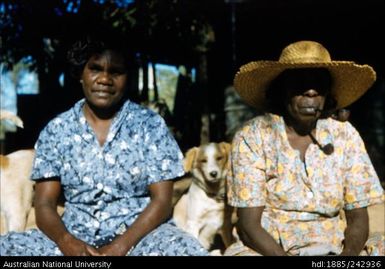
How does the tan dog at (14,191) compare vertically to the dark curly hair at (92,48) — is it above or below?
below

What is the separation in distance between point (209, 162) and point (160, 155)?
1409 mm

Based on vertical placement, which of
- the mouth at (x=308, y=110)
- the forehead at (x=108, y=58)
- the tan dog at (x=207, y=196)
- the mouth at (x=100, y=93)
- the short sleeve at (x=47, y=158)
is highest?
the forehead at (x=108, y=58)

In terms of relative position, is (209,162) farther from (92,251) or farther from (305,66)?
(92,251)

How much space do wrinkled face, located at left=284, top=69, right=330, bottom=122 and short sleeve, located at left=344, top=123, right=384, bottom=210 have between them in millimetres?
298

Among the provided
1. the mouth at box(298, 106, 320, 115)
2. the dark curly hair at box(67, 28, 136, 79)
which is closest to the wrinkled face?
the mouth at box(298, 106, 320, 115)

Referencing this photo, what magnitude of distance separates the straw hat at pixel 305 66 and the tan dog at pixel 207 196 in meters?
0.94

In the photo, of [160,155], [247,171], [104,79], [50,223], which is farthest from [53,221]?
[247,171]

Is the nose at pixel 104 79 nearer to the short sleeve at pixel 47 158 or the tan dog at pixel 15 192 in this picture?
the short sleeve at pixel 47 158

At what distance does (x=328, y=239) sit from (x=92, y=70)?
5.09ft

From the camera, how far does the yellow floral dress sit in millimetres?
3027

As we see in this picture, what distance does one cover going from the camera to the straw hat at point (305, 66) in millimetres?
3018

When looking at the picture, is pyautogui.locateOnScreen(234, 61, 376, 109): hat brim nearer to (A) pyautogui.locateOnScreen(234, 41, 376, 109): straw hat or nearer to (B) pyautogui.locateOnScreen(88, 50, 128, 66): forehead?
(A) pyautogui.locateOnScreen(234, 41, 376, 109): straw hat

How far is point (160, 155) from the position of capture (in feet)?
9.81

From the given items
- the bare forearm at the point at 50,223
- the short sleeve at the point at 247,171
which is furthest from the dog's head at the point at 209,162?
the bare forearm at the point at 50,223
